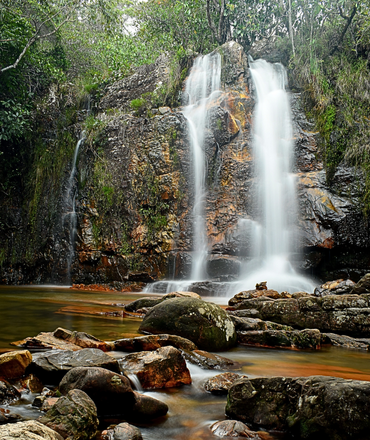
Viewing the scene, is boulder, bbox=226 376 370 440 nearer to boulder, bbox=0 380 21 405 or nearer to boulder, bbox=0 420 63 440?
boulder, bbox=0 420 63 440

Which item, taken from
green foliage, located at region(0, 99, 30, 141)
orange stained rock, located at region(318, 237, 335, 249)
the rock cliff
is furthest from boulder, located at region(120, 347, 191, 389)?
green foliage, located at region(0, 99, 30, 141)

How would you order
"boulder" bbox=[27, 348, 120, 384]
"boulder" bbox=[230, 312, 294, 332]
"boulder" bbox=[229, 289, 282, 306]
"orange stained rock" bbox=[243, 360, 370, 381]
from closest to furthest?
"boulder" bbox=[27, 348, 120, 384]
"orange stained rock" bbox=[243, 360, 370, 381]
"boulder" bbox=[230, 312, 294, 332]
"boulder" bbox=[229, 289, 282, 306]

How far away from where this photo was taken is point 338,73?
1505 centimetres

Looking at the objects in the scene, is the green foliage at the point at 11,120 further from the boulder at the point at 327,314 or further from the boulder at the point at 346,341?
the boulder at the point at 346,341

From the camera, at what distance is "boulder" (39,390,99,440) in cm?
202

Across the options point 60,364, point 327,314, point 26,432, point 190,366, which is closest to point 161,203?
point 327,314

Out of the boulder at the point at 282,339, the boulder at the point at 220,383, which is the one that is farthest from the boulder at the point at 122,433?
the boulder at the point at 282,339

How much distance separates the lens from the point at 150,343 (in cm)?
378

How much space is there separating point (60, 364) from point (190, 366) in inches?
50.2

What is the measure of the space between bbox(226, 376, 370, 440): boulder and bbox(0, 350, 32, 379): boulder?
162 cm

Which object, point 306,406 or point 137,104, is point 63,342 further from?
point 137,104

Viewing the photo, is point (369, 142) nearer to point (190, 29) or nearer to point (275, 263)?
point (275, 263)

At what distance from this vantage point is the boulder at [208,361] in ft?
11.9

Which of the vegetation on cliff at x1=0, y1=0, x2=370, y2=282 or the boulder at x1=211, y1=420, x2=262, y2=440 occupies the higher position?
the vegetation on cliff at x1=0, y1=0, x2=370, y2=282
